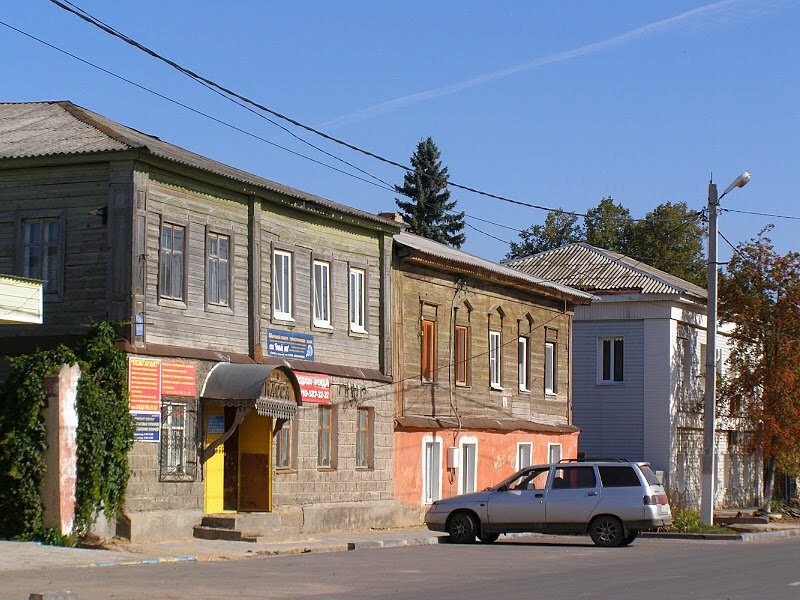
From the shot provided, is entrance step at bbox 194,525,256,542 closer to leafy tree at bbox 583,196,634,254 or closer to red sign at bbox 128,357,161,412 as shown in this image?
red sign at bbox 128,357,161,412

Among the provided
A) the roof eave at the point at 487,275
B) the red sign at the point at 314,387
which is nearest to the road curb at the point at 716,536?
the roof eave at the point at 487,275

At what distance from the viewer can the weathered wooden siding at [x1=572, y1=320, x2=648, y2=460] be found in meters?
42.4

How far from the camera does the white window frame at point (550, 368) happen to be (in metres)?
39.1

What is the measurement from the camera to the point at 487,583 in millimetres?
16438

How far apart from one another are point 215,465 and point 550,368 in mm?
17285

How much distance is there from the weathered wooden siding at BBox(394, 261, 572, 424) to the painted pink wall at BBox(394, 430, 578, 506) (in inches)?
22.7

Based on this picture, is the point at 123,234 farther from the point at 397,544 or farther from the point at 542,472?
the point at 542,472

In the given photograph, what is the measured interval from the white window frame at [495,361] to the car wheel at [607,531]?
10.5m

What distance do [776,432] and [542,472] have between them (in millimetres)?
17926

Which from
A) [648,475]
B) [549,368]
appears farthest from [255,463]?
[549,368]

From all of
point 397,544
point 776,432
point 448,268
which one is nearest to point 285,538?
point 397,544

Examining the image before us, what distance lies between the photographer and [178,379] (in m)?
22.8

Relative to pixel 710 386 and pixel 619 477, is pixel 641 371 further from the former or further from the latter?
pixel 619 477

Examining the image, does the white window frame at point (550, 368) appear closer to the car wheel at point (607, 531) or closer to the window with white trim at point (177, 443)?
the car wheel at point (607, 531)
